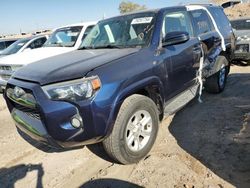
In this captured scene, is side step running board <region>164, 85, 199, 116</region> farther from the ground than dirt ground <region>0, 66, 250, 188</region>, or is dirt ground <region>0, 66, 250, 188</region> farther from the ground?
side step running board <region>164, 85, 199, 116</region>

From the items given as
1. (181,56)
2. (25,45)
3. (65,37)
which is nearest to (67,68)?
(181,56)

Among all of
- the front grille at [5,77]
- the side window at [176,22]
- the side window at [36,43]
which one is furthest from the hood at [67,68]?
the side window at [36,43]

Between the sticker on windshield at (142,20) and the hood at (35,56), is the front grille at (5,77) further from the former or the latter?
the sticker on windshield at (142,20)

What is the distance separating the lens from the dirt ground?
11.2 ft

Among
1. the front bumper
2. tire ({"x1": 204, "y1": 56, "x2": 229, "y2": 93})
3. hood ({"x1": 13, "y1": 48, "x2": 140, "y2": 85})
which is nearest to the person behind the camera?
the front bumper

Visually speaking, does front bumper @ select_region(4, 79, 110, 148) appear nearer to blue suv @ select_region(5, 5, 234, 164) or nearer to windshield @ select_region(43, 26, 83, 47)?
blue suv @ select_region(5, 5, 234, 164)

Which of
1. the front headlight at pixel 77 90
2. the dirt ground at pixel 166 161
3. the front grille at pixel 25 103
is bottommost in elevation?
the dirt ground at pixel 166 161

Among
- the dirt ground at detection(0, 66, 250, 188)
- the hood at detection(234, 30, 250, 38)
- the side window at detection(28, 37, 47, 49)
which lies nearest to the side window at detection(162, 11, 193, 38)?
the dirt ground at detection(0, 66, 250, 188)

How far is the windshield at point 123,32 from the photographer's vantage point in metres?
4.34

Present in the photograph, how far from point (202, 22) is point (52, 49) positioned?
4347 mm

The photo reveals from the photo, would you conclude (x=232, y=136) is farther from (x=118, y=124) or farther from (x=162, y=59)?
(x=118, y=124)

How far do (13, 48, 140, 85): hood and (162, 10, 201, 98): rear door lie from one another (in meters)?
0.77

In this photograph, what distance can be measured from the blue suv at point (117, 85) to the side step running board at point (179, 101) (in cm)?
2

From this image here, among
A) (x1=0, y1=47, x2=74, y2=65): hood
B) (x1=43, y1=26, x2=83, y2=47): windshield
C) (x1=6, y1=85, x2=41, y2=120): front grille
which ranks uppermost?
(x1=6, y1=85, x2=41, y2=120): front grille
